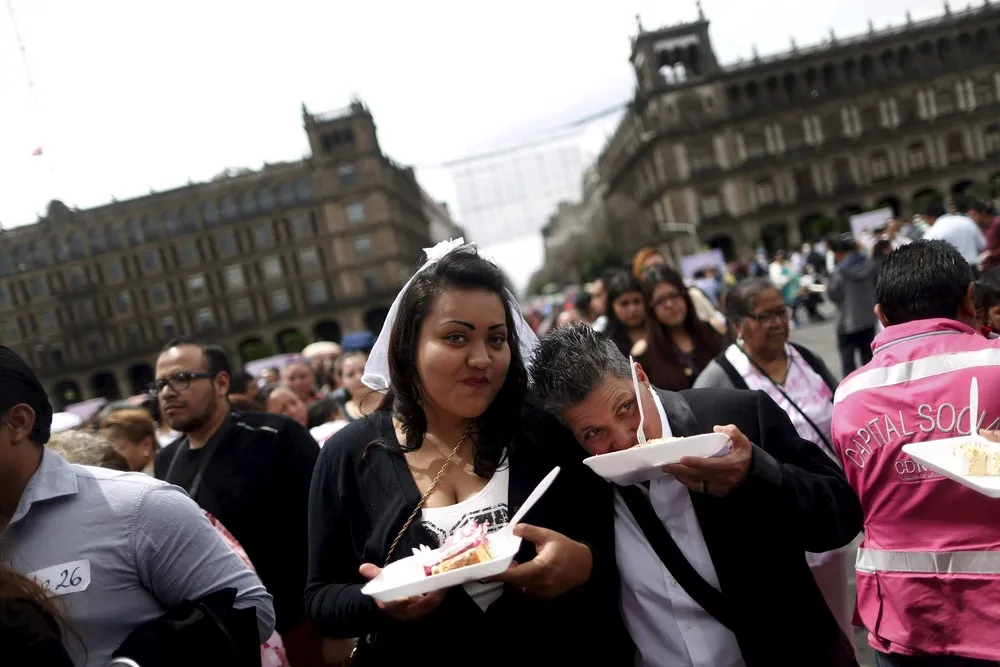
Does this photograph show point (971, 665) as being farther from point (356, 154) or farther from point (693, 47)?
point (693, 47)

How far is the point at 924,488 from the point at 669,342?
277 cm

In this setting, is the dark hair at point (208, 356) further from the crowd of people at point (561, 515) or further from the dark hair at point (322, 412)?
the crowd of people at point (561, 515)

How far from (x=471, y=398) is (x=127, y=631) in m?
1.10

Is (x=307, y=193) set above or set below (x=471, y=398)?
above

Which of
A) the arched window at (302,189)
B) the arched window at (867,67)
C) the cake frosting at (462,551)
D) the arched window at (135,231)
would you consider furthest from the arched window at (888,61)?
the cake frosting at (462,551)

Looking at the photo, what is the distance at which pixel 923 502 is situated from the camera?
2.13 meters

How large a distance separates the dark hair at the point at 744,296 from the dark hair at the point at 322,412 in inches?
130

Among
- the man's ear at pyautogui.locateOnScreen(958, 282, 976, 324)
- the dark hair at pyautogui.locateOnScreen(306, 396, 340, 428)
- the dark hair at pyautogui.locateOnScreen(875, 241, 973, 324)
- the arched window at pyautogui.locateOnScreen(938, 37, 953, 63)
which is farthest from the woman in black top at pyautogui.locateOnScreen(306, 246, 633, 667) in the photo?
the arched window at pyautogui.locateOnScreen(938, 37, 953, 63)

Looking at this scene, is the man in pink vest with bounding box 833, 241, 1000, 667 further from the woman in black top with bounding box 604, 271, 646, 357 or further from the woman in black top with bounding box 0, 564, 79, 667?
the woman in black top with bounding box 604, 271, 646, 357

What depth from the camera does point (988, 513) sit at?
6.71 feet

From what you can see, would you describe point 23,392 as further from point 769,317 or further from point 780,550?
point 769,317

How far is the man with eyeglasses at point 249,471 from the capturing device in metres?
3.45

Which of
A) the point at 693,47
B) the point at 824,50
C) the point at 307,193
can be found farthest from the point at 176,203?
the point at 824,50

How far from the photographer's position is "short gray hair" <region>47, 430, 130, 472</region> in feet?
10.5
